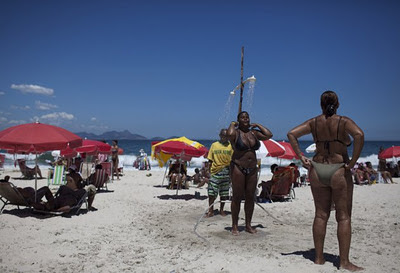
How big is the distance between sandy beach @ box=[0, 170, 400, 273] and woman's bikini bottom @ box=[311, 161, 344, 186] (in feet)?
3.46

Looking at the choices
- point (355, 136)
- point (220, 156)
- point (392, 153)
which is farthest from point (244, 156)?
point (392, 153)

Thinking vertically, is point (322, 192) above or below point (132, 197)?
above

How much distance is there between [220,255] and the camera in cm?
451

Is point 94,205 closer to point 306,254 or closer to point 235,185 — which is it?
point 235,185

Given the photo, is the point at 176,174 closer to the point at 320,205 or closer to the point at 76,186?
the point at 76,186

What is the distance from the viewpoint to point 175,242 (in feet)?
17.1

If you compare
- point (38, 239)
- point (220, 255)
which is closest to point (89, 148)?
point (38, 239)

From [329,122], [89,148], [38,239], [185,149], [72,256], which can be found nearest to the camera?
[329,122]

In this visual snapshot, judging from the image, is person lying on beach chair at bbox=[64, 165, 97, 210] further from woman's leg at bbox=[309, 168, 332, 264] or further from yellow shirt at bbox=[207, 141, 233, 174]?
woman's leg at bbox=[309, 168, 332, 264]

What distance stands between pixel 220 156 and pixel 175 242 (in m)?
2.35

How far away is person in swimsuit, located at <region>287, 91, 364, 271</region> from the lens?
150 inches

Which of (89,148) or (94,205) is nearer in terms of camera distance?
(94,205)

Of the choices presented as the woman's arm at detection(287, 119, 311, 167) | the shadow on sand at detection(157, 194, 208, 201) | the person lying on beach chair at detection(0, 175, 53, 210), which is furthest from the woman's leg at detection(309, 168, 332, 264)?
the shadow on sand at detection(157, 194, 208, 201)

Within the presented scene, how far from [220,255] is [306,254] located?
1191 millimetres
